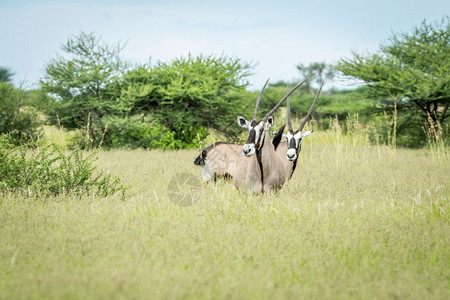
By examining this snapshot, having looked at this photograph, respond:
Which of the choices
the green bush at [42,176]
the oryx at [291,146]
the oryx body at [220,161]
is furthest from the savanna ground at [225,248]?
the oryx body at [220,161]

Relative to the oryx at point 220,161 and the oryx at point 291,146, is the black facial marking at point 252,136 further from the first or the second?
the oryx at point 220,161

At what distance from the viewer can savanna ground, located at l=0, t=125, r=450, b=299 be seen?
3561 mm

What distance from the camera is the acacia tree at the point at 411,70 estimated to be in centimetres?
1773

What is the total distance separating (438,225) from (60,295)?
4423 millimetres

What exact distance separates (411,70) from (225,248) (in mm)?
16054

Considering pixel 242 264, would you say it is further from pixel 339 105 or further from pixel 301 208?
pixel 339 105

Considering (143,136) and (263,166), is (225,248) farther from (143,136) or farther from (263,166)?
(143,136)

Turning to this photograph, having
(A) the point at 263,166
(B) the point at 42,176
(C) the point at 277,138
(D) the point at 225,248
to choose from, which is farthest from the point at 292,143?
(B) the point at 42,176

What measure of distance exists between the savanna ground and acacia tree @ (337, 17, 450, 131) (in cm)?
1183

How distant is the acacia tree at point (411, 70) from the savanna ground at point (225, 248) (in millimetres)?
11828

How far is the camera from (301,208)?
6184 millimetres

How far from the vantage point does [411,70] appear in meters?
18.1

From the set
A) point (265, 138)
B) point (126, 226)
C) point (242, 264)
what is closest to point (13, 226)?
point (126, 226)

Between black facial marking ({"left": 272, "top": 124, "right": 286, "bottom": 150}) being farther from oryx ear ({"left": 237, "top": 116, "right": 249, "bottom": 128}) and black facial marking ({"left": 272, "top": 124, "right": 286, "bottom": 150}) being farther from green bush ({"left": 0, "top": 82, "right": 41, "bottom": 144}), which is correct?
green bush ({"left": 0, "top": 82, "right": 41, "bottom": 144})
